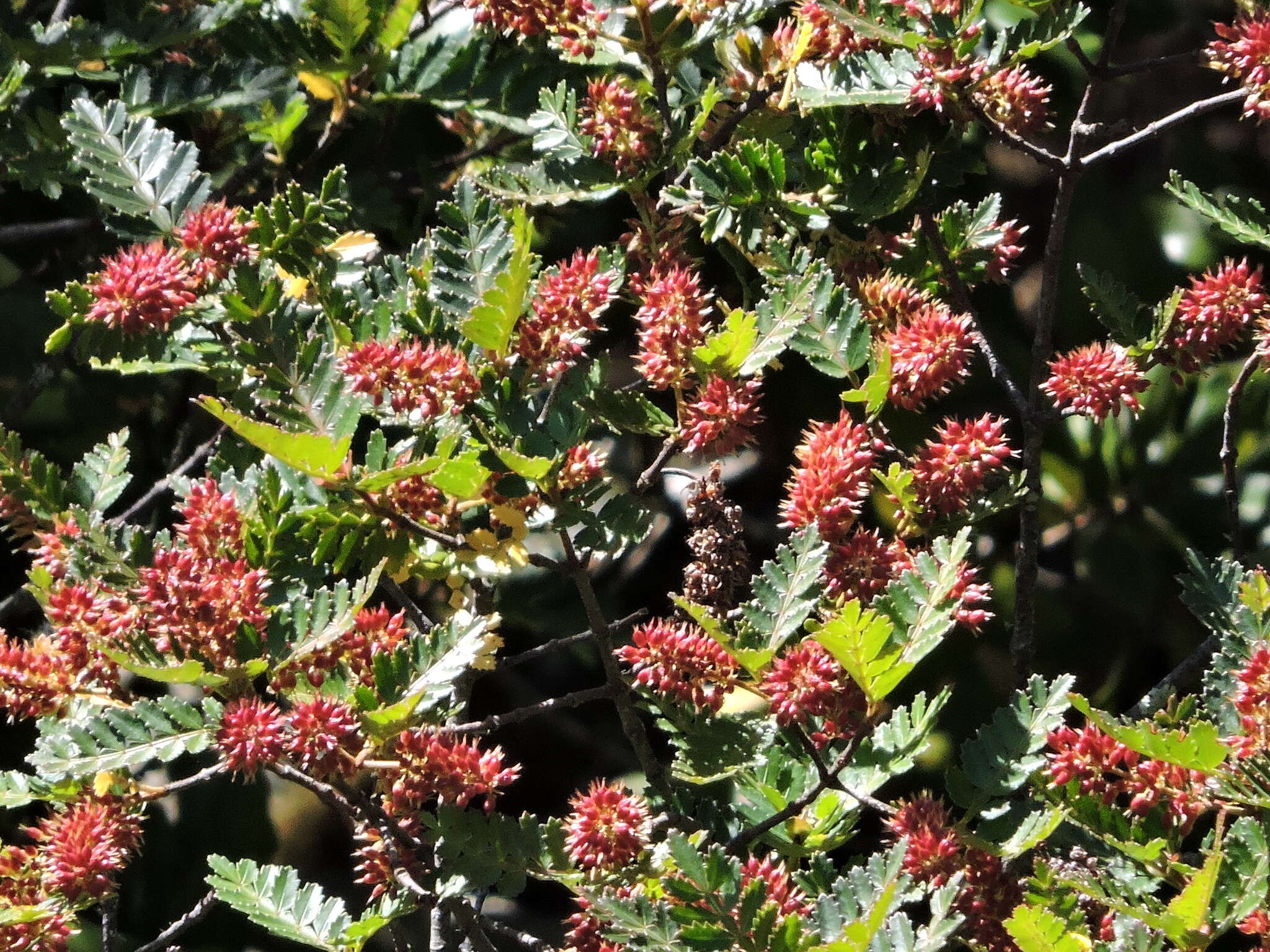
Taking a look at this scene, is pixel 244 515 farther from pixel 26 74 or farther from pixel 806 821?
pixel 26 74

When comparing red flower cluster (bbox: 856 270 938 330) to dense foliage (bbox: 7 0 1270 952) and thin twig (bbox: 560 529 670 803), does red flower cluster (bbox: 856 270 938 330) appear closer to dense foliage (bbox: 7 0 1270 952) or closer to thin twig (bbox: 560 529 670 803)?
dense foliage (bbox: 7 0 1270 952)

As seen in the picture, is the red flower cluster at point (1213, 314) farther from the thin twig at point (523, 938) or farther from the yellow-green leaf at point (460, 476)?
the thin twig at point (523, 938)

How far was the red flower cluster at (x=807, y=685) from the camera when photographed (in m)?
0.92

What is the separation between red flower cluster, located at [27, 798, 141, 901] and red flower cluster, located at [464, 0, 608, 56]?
0.74 m

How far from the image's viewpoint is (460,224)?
105cm

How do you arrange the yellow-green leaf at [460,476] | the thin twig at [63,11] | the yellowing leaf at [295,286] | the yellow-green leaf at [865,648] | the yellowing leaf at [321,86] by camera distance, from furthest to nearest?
the thin twig at [63,11]
the yellowing leaf at [321,86]
the yellowing leaf at [295,286]
the yellow-green leaf at [460,476]
the yellow-green leaf at [865,648]

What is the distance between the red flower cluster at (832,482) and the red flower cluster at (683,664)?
12 cm

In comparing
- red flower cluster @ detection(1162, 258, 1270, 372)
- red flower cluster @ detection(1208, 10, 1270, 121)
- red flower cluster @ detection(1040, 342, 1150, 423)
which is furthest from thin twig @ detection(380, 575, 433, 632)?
red flower cluster @ detection(1208, 10, 1270, 121)

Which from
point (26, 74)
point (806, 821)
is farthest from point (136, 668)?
point (26, 74)

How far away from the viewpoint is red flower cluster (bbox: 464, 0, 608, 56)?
3.60 feet

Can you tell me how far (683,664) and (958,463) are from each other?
268mm

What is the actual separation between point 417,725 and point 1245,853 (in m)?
0.59

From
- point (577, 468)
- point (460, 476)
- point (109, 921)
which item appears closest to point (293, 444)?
point (460, 476)

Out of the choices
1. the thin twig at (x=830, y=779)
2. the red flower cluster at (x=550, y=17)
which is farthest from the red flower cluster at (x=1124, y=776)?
the red flower cluster at (x=550, y=17)
